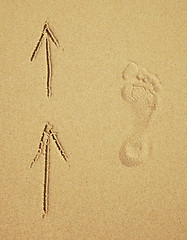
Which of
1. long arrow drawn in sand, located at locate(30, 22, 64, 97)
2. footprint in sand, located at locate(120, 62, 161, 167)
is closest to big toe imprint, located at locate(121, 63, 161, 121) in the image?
footprint in sand, located at locate(120, 62, 161, 167)

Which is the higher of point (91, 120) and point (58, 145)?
point (91, 120)

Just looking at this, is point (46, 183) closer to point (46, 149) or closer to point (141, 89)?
point (46, 149)

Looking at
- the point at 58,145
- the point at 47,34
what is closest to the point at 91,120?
the point at 58,145

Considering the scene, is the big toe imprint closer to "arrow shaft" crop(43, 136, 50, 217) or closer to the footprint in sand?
the footprint in sand

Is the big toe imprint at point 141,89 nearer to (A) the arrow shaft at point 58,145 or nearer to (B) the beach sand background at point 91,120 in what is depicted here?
(B) the beach sand background at point 91,120

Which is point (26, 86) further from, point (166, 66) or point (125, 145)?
point (166, 66)

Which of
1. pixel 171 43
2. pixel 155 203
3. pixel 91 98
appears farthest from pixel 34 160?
pixel 171 43
